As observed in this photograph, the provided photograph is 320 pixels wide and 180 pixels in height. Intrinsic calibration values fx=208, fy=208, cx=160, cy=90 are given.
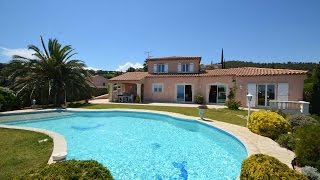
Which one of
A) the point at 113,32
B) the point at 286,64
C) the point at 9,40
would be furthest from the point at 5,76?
the point at 286,64

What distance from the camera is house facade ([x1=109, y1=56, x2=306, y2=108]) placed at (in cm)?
2217

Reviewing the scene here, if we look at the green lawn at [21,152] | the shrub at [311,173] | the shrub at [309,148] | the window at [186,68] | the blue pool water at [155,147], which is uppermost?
the window at [186,68]

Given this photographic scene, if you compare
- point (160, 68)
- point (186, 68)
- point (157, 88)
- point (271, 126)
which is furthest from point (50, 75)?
point (271, 126)

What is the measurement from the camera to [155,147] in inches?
424

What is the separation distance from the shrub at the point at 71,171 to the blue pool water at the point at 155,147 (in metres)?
3.51

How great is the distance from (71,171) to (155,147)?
7.46 meters

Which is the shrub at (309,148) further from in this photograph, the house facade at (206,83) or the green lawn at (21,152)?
the house facade at (206,83)

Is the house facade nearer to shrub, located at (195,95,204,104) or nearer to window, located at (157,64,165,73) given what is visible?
window, located at (157,64,165,73)

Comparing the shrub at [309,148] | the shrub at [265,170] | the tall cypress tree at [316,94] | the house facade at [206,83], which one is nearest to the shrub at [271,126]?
the shrub at [309,148]

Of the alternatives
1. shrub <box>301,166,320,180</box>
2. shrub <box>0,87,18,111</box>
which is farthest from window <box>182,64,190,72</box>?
shrub <box>301,166,320,180</box>

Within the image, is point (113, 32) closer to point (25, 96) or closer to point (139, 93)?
point (139, 93)

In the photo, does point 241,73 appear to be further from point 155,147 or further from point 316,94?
point 155,147

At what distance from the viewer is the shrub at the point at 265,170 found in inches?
169

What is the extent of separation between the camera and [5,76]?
23781 mm
